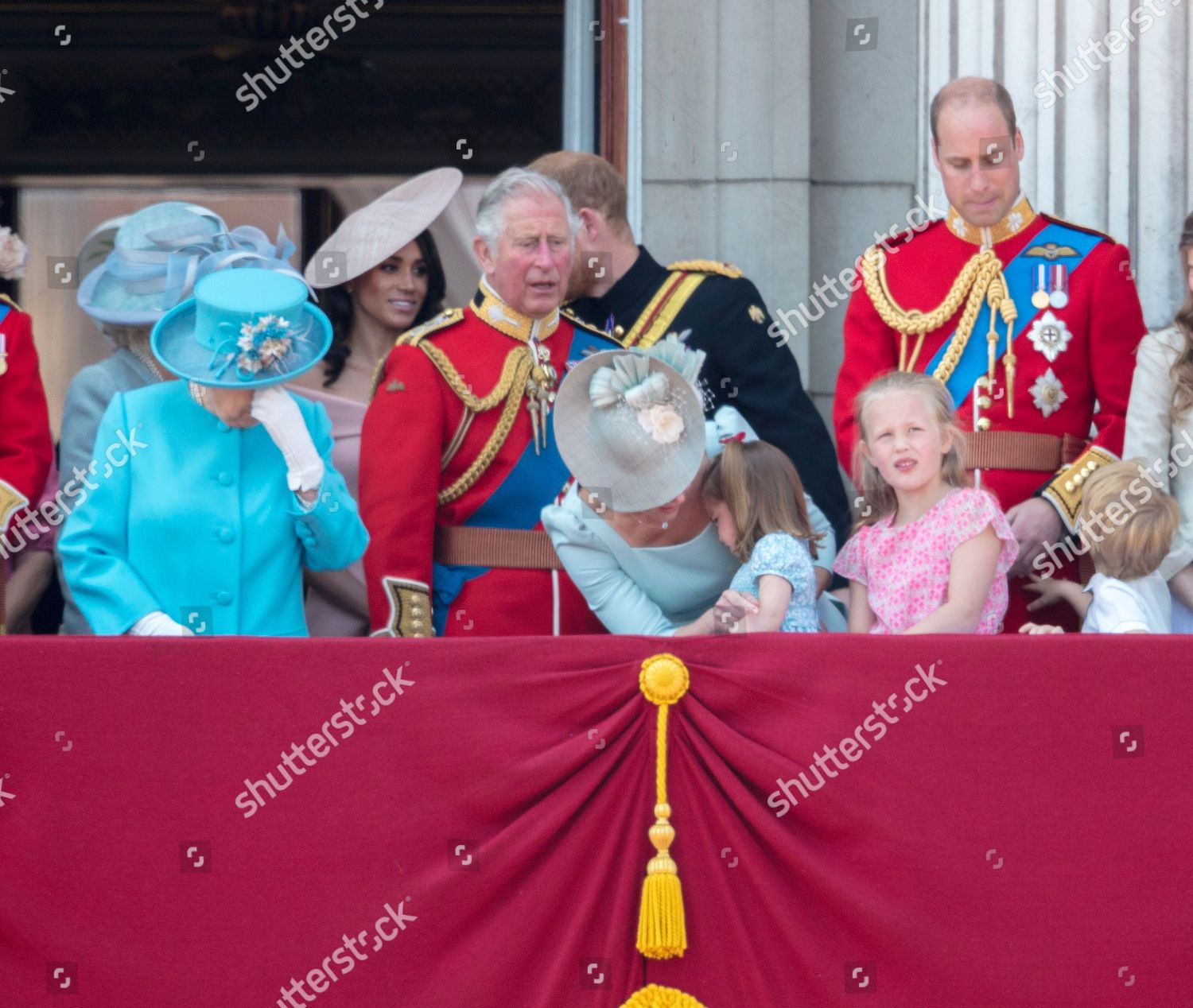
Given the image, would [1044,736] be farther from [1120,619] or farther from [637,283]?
[637,283]

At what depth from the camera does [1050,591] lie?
4008 millimetres

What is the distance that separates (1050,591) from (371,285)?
1.87 metres

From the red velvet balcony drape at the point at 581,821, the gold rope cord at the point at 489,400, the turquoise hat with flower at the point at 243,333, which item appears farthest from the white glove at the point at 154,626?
the gold rope cord at the point at 489,400

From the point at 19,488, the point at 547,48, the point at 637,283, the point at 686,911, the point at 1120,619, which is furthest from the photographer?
the point at 547,48

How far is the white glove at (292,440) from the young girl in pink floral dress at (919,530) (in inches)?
38.7

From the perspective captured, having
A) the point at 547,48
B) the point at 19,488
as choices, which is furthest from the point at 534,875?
the point at 547,48

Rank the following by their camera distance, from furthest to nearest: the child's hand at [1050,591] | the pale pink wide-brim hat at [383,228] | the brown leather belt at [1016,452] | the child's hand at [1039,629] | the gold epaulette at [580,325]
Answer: the pale pink wide-brim hat at [383,228], the gold epaulette at [580,325], the brown leather belt at [1016,452], the child's hand at [1050,591], the child's hand at [1039,629]

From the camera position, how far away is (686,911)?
11.0 ft

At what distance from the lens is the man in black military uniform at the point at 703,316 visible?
4445 millimetres

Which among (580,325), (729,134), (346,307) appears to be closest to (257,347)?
(580,325)

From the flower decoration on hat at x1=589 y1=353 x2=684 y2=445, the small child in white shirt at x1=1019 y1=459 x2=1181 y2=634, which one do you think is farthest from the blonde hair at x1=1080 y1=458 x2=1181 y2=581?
the flower decoration on hat at x1=589 y1=353 x2=684 y2=445

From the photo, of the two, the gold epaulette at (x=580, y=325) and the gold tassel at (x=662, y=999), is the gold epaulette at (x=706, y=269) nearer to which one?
the gold epaulette at (x=580, y=325)

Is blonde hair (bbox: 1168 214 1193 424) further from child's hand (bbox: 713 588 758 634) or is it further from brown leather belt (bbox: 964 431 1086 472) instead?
child's hand (bbox: 713 588 758 634)

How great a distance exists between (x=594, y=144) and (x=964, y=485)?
2.00m
